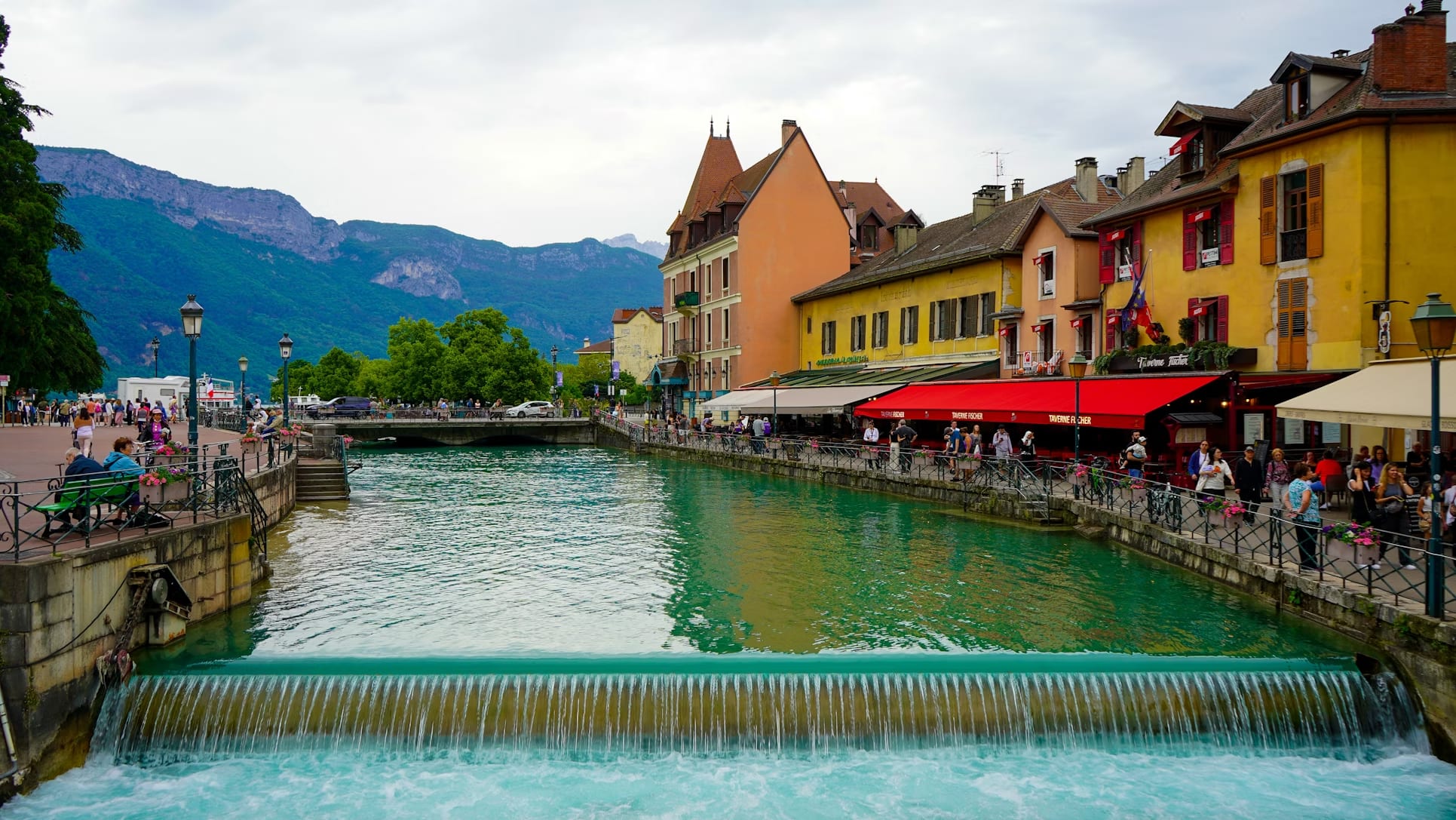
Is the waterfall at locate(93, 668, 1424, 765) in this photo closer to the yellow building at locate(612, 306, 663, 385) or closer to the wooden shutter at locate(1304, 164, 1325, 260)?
the wooden shutter at locate(1304, 164, 1325, 260)

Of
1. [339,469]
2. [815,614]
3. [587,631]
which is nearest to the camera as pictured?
[587,631]

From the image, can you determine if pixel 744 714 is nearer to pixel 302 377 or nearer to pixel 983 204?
pixel 983 204

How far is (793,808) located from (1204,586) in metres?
9.64

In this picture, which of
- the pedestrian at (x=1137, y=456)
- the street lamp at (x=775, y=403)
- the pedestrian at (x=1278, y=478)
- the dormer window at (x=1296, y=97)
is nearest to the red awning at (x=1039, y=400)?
the pedestrian at (x=1137, y=456)

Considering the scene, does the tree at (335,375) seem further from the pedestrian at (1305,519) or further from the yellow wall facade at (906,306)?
the pedestrian at (1305,519)

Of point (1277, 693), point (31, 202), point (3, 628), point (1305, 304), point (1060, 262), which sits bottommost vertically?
point (1277, 693)

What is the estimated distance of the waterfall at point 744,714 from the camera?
10703mm

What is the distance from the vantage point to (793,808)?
953 cm

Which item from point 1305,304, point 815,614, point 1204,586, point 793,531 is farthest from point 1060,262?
point 815,614

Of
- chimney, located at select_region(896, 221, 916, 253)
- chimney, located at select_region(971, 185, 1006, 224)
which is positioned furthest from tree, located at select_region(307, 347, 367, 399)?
chimney, located at select_region(971, 185, 1006, 224)

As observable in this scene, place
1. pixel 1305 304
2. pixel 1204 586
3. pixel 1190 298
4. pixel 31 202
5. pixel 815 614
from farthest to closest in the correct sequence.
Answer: pixel 31 202, pixel 1190 298, pixel 1305 304, pixel 1204 586, pixel 815 614

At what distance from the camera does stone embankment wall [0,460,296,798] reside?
10.0 meters

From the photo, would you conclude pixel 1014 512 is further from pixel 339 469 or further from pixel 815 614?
pixel 339 469

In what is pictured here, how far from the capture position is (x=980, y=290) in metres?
36.8
